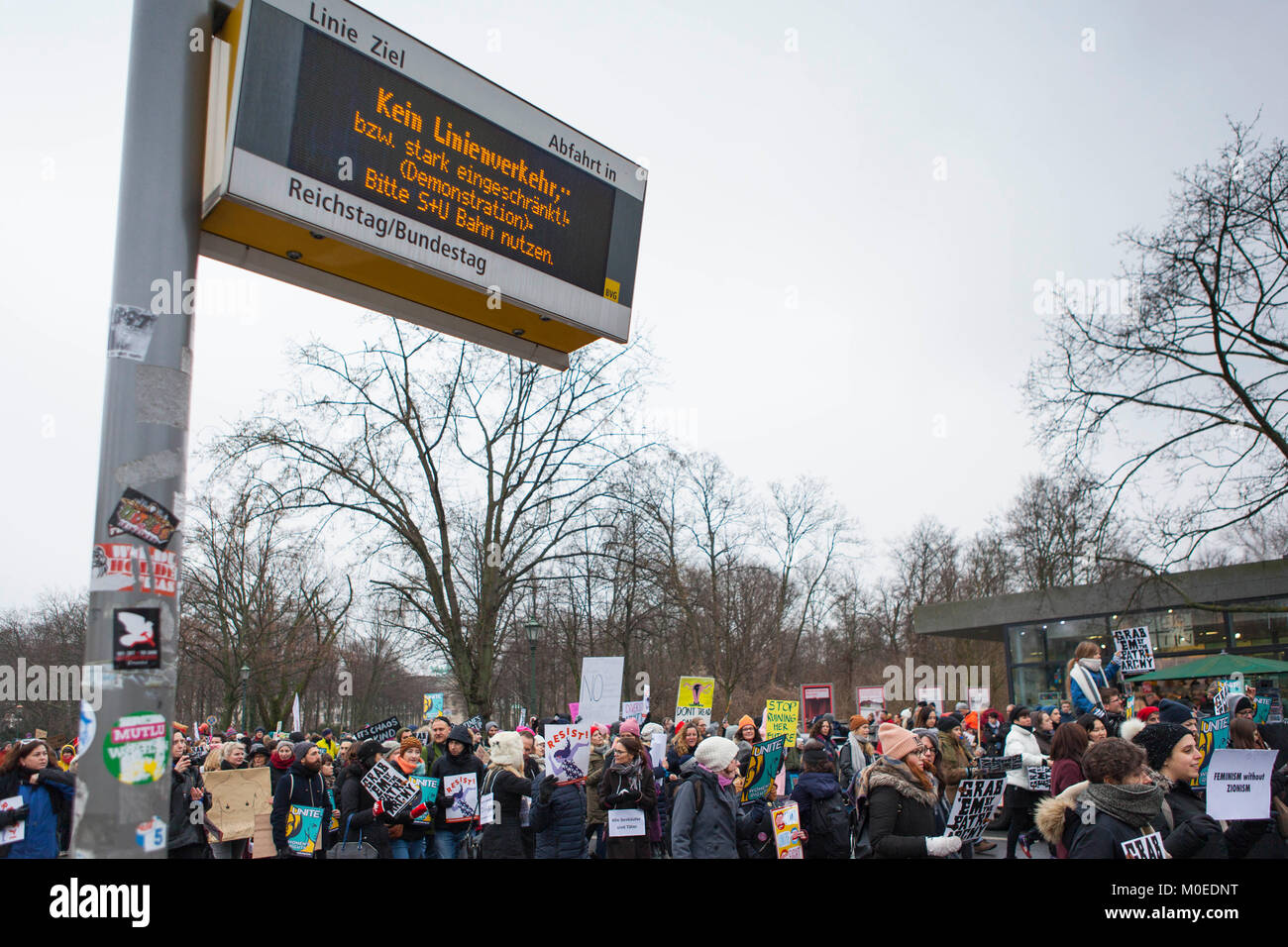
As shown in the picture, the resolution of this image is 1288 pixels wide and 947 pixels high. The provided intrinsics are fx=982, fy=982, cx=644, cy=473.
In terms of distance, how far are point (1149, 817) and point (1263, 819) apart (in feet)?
7.76

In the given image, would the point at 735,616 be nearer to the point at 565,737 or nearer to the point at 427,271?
the point at 565,737

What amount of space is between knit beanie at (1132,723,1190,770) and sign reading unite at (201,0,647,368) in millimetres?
3643

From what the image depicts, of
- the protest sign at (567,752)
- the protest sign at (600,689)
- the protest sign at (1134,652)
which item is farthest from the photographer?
the protest sign at (1134,652)

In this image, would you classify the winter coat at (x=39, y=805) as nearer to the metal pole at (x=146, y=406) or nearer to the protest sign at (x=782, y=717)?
the metal pole at (x=146, y=406)

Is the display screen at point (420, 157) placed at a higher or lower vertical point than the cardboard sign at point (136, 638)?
→ higher

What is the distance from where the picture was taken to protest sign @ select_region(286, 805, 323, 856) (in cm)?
954

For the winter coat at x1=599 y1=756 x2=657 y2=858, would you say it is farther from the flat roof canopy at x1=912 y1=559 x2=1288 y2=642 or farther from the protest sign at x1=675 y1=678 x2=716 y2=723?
the flat roof canopy at x1=912 y1=559 x2=1288 y2=642

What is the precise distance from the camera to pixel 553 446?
2992cm

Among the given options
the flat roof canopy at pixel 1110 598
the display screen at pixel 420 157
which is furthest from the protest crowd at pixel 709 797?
the flat roof canopy at pixel 1110 598

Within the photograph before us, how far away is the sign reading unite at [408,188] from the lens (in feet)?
13.6

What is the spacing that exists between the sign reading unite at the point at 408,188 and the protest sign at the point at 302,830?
600 centimetres

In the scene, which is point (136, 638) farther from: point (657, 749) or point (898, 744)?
point (657, 749)

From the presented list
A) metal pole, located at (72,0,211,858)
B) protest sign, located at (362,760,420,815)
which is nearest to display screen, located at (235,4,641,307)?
metal pole, located at (72,0,211,858)
